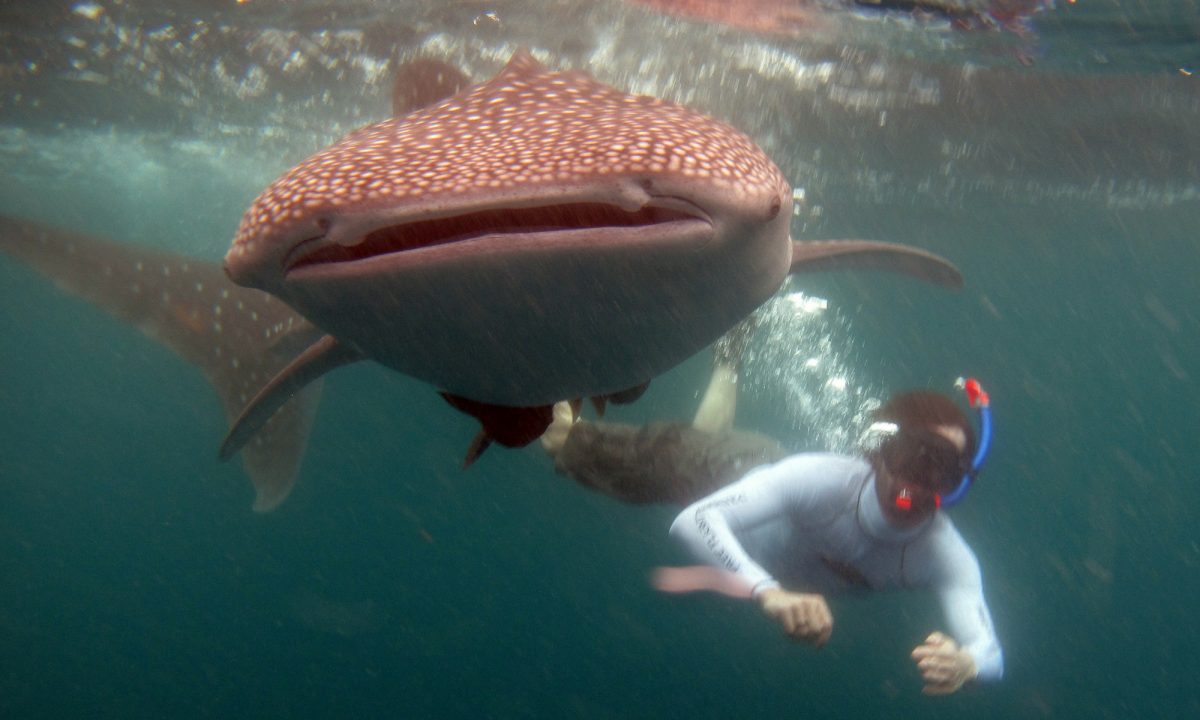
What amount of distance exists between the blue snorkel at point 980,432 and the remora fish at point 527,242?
2937mm

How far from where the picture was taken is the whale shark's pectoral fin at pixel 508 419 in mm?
3154

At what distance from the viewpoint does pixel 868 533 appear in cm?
500

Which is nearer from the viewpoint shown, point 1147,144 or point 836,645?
point 1147,144

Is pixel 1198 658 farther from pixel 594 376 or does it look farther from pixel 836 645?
pixel 594 376

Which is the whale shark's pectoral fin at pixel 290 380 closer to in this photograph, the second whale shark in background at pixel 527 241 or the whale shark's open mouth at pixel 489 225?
the second whale shark in background at pixel 527 241

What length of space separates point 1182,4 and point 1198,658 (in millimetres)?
57350

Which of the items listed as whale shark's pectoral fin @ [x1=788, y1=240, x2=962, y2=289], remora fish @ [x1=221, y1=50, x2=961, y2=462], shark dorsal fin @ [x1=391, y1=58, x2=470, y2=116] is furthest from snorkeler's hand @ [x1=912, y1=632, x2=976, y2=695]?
shark dorsal fin @ [x1=391, y1=58, x2=470, y2=116]

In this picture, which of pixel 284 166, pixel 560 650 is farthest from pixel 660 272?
pixel 284 166

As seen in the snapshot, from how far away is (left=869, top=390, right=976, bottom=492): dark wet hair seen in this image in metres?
4.44

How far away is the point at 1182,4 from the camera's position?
9.45 meters

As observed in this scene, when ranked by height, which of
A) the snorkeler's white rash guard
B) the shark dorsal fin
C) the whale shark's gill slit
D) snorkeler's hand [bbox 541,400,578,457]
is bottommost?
snorkeler's hand [bbox 541,400,578,457]

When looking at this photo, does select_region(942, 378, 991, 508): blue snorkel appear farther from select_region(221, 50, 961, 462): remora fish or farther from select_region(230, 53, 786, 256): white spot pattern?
select_region(230, 53, 786, 256): white spot pattern

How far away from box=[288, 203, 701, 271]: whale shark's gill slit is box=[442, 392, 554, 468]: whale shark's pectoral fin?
1214mm

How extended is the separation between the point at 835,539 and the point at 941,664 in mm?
1401
